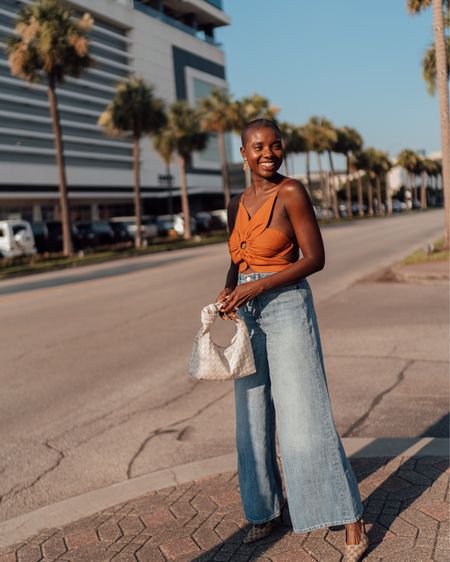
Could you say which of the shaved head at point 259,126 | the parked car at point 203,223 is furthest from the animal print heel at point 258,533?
the parked car at point 203,223

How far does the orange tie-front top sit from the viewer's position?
9.15 feet

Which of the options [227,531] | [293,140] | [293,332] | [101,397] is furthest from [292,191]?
[293,140]

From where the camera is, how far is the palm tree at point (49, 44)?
28.3 meters

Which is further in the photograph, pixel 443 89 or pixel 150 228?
pixel 150 228

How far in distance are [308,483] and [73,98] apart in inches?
3117

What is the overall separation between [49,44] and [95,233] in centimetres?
1038

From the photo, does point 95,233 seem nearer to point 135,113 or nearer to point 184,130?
point 135,113

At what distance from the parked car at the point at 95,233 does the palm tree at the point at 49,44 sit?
4.53m

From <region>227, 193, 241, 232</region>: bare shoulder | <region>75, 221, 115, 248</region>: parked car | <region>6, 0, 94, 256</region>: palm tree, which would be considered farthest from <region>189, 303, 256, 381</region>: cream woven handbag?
<region>75, 221, 115, 248</region>: parked car

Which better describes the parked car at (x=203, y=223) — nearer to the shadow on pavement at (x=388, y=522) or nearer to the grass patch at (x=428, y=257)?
the grass patch at (x=428, y=257)

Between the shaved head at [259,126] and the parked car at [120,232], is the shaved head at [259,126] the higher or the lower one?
the higher one

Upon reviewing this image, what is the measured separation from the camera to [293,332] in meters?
2.82

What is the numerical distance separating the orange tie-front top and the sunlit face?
12 cm

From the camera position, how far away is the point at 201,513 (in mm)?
3379
